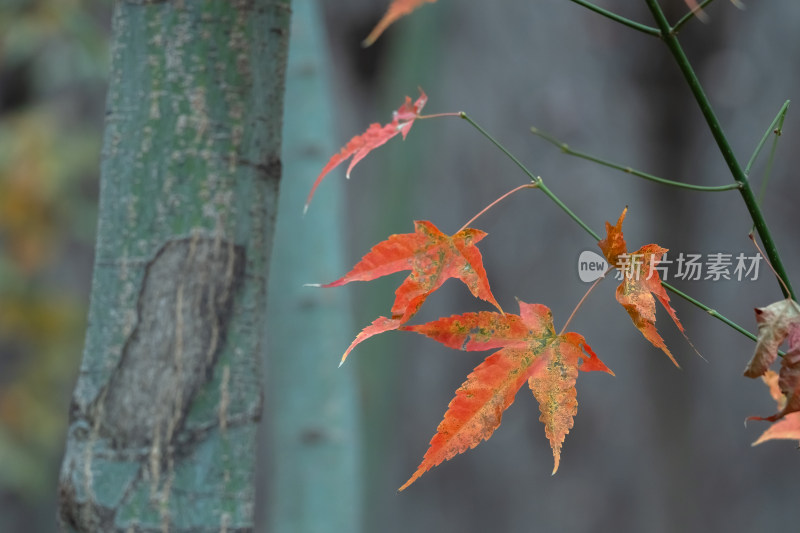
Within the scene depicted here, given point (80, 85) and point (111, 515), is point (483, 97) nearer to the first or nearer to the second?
point (80, 85)

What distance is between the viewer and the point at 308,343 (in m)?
1.19

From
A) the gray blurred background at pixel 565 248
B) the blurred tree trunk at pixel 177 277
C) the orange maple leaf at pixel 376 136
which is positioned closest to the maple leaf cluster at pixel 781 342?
the orange maple leaf at pixel 376 136

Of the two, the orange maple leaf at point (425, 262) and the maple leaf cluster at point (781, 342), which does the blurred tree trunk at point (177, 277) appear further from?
the maple leaf cluster at point (781, 342)

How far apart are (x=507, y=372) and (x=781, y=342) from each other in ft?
0.45

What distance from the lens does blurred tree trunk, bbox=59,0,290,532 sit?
0.50 meters

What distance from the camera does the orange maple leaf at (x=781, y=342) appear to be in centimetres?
37

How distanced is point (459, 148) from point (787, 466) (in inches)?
49.6


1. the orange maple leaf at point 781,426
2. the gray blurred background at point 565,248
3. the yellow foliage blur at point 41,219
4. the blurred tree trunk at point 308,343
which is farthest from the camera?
the gray blurred background at point 565,248

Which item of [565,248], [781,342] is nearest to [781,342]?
[781,342]

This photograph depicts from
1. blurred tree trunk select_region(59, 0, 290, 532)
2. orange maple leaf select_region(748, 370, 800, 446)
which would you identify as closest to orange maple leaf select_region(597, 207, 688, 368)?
orange maple leaf select_region(748, 370, 800, 446)

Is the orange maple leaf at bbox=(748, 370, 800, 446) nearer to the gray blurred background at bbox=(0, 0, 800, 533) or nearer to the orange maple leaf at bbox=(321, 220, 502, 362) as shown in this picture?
the orange maple leaf at bbox=(321, 220, 502, 362)

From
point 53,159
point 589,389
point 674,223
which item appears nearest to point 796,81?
point 674,223

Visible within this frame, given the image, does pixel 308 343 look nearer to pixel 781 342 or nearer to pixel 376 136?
pixel 376 136

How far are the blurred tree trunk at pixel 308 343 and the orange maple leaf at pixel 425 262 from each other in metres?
0.77
